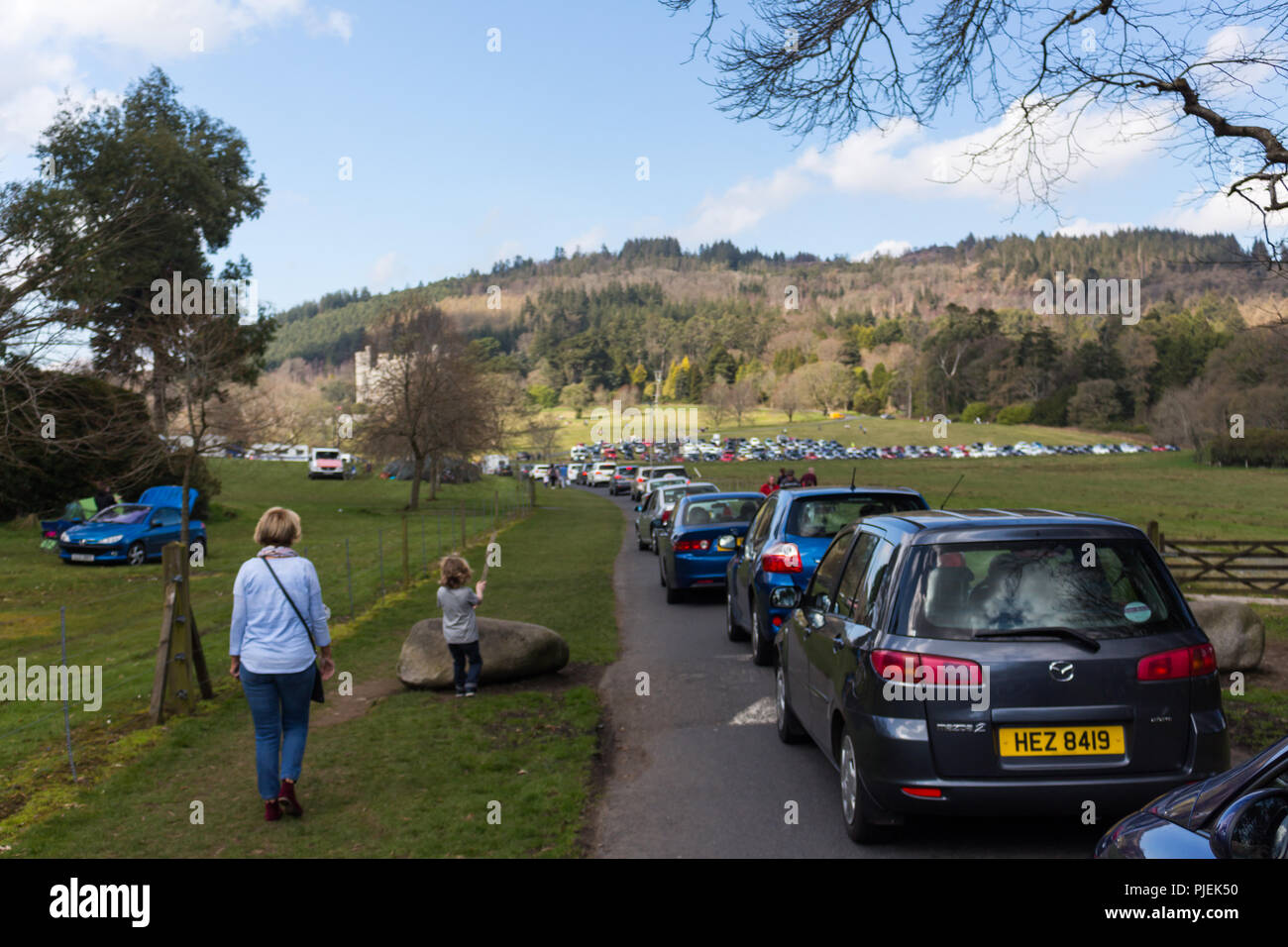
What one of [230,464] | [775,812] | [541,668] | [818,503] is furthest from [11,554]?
[230,464]

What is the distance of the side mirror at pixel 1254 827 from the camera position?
8.94ft

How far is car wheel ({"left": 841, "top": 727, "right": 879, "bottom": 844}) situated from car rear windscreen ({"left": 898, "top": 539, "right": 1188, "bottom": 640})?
820 millimetres

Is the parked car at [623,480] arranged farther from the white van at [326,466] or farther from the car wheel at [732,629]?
the car wheel at [732,629]

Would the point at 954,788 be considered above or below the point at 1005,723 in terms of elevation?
below

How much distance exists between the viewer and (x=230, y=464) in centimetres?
7062

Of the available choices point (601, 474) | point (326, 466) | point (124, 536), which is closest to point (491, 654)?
point (124, 536)

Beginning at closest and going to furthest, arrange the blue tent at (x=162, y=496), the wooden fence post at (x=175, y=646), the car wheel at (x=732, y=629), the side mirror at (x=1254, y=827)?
the side mirror at (x=1254, y=827) → the wooden fence post at (x=175, y=646) → the car wheel at (x=732, y=629) → the blue tent at (x=162, y=496)

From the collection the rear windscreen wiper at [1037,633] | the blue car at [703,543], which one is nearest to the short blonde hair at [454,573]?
the rear windscreen wiper at [1037,633]

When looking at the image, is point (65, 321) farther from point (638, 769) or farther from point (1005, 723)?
point (1005, 723)

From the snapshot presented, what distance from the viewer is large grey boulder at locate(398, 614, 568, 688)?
403 inches

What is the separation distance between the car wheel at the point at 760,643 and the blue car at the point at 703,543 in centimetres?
499

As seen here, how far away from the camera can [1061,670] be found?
16.3ft

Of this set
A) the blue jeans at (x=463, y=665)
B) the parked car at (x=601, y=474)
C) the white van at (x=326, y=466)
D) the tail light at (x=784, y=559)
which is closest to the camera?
the blue jeans at (x=463, y=665)

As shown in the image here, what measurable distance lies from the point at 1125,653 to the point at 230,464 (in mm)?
71875
